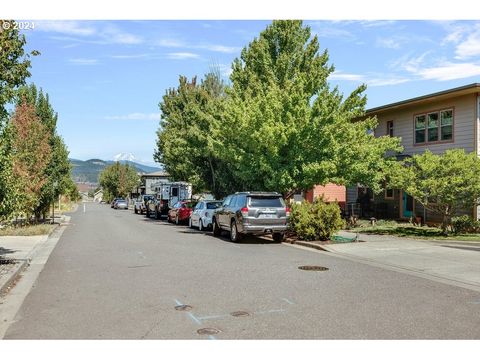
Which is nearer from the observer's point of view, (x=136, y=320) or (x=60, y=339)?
(x=60, y=339)

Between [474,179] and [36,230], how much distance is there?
18523 mm

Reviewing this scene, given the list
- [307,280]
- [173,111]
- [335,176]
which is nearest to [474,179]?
[335,176]

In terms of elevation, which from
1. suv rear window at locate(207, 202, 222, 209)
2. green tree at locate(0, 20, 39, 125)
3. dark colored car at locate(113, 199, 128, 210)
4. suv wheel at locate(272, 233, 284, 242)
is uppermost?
green tree at locate(0, 20, 39, 125)

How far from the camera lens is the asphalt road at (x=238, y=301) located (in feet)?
20.2

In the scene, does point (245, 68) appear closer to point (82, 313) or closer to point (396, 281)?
point (396, 281)

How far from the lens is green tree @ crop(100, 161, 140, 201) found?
111 meters

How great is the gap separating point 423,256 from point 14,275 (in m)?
10.5

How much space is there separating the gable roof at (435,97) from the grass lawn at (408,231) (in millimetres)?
6149

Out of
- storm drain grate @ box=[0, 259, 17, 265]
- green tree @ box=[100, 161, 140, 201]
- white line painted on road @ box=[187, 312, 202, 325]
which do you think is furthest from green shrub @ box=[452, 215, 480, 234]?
green tree @ box=[100, 161, 140, 201]

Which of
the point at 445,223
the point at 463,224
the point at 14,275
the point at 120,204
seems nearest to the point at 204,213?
the point at 445,223

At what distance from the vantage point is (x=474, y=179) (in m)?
17.6

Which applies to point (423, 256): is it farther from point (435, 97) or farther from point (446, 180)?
point (435, 97)

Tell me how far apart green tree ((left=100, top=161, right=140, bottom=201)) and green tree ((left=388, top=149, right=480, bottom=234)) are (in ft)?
320

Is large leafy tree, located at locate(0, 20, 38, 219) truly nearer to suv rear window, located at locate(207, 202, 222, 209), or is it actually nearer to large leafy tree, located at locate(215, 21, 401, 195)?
large leafy tree, located at locate(215, 21, 401, 195)
